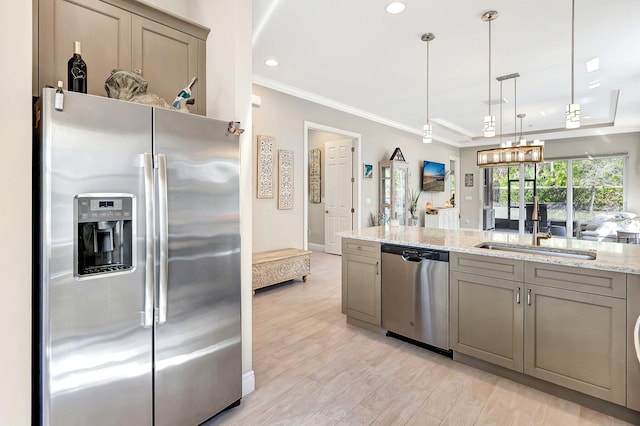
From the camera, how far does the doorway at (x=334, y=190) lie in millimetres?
6438

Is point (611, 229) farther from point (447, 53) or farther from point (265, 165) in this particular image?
point (265, 165)

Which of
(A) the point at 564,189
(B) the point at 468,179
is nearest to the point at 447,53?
(A) the point at 564,189

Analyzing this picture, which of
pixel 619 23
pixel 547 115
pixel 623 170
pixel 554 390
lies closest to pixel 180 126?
pixel 554 390

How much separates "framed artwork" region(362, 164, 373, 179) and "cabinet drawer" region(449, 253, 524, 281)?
4.19 metres

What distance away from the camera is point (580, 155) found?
26.9 feet

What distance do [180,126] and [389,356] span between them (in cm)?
225

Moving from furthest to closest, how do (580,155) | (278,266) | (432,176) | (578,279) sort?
1. (432,176)
2. (580,155)
3. (278,266)
4. (578,279)

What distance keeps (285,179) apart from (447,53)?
8.77 feet

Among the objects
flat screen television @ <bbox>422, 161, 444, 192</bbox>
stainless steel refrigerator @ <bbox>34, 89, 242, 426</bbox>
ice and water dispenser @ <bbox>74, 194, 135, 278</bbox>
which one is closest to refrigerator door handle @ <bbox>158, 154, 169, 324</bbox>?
stainless steel refrigerator @ <bbox>34, 89, 242, 426</bbox>

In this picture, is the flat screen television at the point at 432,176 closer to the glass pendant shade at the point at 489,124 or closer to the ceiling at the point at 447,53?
the ceiling at the point at 447,53

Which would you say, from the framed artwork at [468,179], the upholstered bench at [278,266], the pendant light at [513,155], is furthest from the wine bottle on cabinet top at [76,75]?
the framed artwork at [468,179]

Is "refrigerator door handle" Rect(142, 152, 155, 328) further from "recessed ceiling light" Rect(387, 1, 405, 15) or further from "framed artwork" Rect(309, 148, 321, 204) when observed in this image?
"framed artwork" Rect(309, 148, 321, 204)

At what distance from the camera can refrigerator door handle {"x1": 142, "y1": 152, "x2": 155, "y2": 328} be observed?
1.50m

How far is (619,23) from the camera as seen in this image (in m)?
3.13
